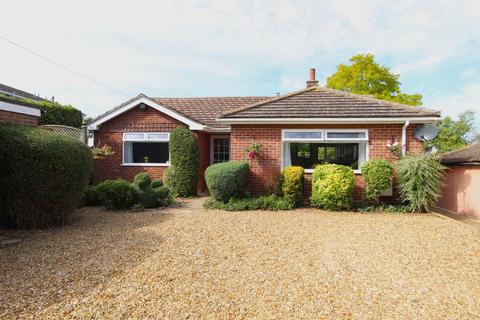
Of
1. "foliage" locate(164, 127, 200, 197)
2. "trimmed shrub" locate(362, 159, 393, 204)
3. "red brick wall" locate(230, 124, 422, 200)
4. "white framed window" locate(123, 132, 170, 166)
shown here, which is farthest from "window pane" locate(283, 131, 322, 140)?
"white framed window" locate(123, 132, 170, 166)

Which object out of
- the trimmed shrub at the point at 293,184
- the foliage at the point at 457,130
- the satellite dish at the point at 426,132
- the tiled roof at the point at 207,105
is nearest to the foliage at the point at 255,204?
the trimmed shrub at the point at 293,184

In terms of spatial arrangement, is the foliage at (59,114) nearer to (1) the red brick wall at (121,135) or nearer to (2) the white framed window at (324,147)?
(1) the red brick wall at (121,135)

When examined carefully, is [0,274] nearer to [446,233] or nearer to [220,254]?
[220,254]

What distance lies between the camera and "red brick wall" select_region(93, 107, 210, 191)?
446 inches

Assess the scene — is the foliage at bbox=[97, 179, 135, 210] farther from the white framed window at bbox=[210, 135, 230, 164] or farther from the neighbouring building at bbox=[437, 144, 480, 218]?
the neighbouring building at bbox=[437, 144, 480, 218]

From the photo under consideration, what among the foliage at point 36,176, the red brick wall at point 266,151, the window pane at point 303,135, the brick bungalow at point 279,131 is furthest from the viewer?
the window pane at point 303,135

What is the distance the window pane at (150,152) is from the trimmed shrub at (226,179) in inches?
150

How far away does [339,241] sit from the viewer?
16.9ft

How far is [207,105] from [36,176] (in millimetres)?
9927

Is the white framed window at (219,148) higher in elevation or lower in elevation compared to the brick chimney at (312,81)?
lower

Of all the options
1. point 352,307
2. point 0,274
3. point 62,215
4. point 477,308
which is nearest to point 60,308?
point 0,274

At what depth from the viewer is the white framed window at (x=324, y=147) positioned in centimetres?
898

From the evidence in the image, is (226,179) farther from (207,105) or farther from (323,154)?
(207,105)

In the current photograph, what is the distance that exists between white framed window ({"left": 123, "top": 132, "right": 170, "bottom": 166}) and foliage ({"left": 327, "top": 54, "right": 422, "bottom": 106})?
20.0 meters
